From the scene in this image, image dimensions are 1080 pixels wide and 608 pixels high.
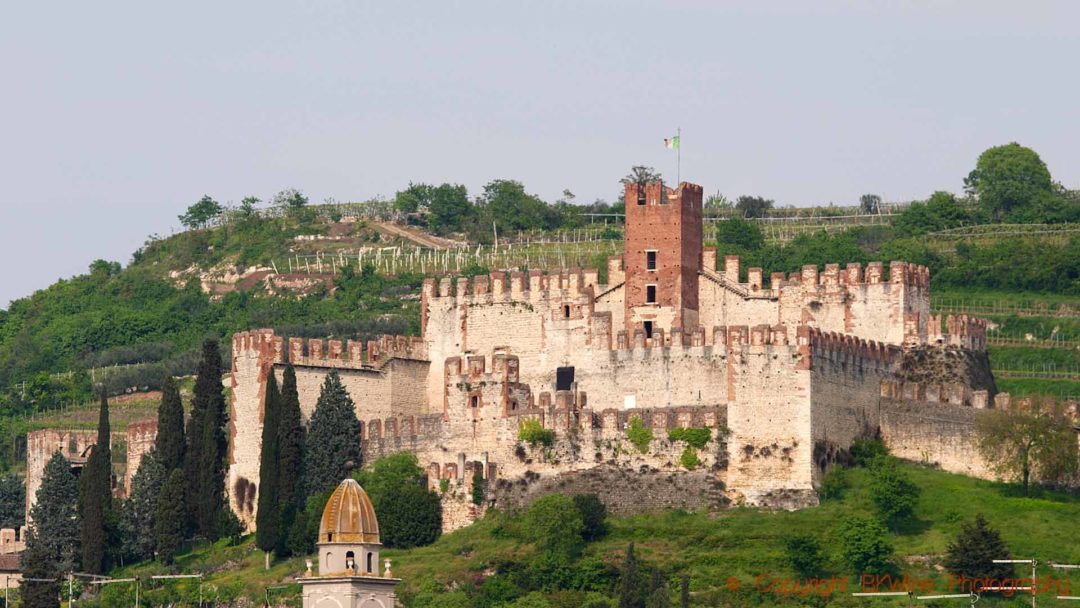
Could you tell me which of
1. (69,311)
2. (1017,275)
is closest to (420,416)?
(1017,275)

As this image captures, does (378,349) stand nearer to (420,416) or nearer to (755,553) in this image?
(420,416)

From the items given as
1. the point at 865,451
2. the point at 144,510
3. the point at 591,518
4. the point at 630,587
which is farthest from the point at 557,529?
the point at 144,510

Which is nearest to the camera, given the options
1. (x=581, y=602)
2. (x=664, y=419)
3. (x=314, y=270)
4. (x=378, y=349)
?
(x=581, y=602)

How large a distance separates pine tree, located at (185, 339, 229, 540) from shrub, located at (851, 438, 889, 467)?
21993 millimetres

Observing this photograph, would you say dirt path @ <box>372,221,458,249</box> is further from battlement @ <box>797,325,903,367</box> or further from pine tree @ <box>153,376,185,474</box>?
battlement @ <box>797,325,903,367</box>

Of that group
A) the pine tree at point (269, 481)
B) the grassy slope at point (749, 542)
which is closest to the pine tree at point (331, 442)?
the pine tree at point (269, 481)

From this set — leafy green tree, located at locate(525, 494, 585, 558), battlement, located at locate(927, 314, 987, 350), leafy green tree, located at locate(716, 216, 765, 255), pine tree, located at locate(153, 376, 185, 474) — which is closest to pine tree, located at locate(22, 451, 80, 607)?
pine tree, located at locate(153, 376, 185, 474)

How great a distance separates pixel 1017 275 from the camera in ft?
422

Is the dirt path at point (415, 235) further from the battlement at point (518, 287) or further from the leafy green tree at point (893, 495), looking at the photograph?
the leafy green tree at point (893, 495)

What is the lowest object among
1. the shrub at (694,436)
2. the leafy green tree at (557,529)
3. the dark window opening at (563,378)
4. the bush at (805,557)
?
the bush at (805,557)

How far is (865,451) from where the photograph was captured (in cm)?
9638

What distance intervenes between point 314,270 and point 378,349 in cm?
3991

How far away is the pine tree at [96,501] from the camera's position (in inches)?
4006

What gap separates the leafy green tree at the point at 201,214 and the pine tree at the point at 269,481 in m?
61.8
